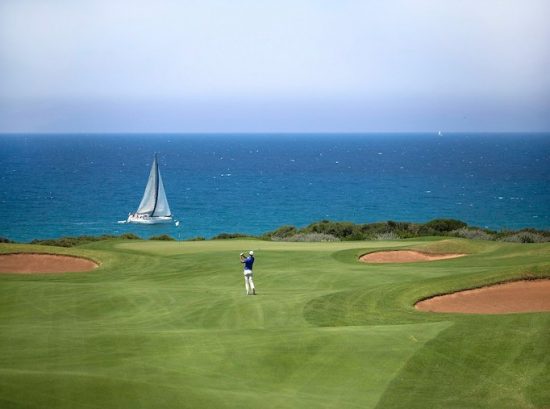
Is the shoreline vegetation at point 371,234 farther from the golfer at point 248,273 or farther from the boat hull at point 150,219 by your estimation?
the boat hull at point 150,219

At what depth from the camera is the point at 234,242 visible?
45.6 metres

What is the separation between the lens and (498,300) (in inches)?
996

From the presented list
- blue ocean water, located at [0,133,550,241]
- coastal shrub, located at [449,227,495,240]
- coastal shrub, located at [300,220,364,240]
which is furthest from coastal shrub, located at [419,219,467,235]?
blue ocean water, located at [0,133,550,241]

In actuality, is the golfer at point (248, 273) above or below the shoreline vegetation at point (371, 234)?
above

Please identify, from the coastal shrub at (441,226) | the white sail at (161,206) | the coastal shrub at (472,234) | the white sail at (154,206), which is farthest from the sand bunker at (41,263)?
the white sail at (161,206)

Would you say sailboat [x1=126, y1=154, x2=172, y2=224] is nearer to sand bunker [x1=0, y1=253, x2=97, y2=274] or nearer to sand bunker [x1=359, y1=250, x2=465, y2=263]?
sand bunker [x1=0, y1=253, x2=97, y2=274]

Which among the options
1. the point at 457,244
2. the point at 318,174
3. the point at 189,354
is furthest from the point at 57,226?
the point at 318,174

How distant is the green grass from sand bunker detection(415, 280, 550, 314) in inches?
17.3

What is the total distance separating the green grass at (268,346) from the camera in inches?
591

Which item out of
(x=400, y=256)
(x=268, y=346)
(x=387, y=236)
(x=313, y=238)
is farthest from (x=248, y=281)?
(x=387, y=236)

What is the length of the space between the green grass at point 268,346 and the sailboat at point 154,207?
5472cm

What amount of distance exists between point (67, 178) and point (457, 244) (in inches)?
5122

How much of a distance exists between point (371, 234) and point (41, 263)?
2917 cm

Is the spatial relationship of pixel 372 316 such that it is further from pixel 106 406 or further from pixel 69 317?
pixel 106 406
